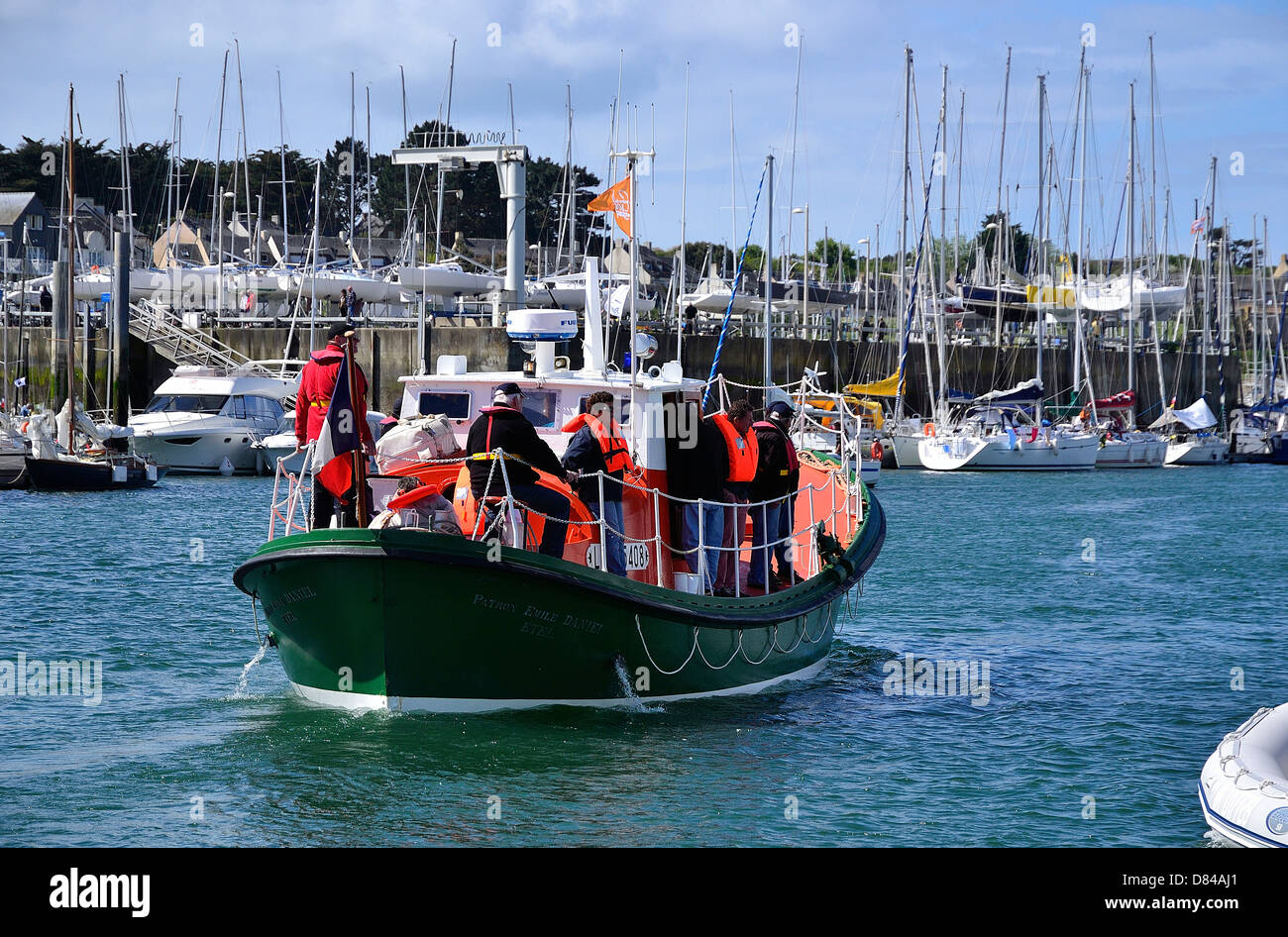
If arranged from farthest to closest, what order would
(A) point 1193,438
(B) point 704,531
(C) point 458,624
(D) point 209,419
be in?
(A) point 1193,438 < (D) point 209,419 < (B) point 704,531 < (C) point 458,624

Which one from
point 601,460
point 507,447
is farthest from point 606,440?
point 507,447

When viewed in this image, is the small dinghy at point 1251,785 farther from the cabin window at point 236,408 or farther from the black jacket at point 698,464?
the cabin window at point 236,408

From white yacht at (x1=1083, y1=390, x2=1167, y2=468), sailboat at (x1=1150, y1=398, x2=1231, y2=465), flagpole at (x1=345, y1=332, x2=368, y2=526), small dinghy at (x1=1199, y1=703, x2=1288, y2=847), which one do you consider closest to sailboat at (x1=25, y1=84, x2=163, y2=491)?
flagpole at (x1=345, y1=332, x2=368, y2=526)

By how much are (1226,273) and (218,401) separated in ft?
180

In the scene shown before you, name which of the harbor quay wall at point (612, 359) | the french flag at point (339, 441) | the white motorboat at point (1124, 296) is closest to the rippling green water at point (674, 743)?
the french flag at point (339, 441)

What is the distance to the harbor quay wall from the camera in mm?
41969

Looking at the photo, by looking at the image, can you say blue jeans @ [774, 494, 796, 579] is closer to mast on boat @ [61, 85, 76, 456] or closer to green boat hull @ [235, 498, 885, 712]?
green boat hull @ [235, 498, 885, 712]

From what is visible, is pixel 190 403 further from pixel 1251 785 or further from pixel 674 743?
pixel 1251 785

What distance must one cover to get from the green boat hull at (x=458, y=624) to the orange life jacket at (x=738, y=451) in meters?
1.29

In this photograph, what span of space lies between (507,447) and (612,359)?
100ft

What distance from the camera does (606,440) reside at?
10.8m

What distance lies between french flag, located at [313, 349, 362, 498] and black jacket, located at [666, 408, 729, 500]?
122 inches
